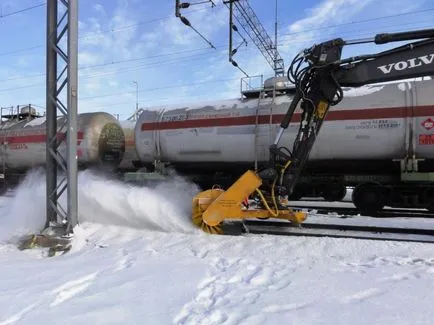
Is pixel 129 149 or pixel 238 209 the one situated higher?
pixel 129 149

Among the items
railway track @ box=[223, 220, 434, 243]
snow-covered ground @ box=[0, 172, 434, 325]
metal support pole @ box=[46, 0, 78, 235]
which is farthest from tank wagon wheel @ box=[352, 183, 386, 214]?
metal support pole @ box=[46, 0, 78, 235]

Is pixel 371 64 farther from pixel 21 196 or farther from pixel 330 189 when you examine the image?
pixel 21 196

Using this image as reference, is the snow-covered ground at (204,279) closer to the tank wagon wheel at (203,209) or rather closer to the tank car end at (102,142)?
the tank wagon wheel at (203,209)

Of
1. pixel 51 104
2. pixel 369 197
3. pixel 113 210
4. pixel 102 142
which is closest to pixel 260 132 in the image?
pixel 369 197

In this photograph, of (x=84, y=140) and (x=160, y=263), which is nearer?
(x=160, y=263)

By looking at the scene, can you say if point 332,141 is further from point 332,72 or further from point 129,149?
point 129,149

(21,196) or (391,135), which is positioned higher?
(391,135)

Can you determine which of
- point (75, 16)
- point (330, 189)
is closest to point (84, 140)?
point (75, 16)

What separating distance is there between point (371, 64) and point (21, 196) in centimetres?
763

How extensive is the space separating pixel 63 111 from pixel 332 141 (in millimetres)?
6271

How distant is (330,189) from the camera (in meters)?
11.5

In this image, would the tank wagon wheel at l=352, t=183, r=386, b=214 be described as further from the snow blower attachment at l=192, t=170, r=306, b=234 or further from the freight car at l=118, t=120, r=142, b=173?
the freight car at l=118, t=120, r=142, b=173

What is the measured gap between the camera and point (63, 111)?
7.83 m

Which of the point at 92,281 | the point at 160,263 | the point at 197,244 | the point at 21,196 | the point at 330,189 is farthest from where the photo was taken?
the point at 330,189
